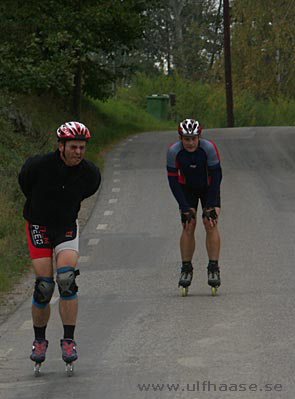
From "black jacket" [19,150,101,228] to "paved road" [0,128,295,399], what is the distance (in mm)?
1120

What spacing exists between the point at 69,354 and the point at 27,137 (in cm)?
Answer: 1715

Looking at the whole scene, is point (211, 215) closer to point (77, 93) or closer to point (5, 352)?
point (5, 352)

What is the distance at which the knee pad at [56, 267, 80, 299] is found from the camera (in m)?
8.04

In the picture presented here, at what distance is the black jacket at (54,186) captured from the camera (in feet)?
26.9

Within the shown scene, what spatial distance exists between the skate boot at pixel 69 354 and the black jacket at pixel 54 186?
0.87 metres

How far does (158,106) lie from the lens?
49.8 metres

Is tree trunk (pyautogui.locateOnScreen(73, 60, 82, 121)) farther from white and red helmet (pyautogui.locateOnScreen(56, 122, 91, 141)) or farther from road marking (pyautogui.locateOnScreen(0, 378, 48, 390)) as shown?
road marking (pyautogui.locateOnScreen(0, 378, 48, 390))

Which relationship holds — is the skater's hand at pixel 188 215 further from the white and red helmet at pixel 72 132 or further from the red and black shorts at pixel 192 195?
the white and red helmet at pixel 72 132

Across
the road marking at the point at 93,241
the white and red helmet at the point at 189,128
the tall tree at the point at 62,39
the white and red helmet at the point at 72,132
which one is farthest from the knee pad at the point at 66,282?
the tall tree at the point at 62,39

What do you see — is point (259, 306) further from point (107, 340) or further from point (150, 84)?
point (150, 84)

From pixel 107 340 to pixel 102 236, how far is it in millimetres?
7004

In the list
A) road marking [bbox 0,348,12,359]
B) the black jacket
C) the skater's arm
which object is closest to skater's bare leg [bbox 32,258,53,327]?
the black jacket

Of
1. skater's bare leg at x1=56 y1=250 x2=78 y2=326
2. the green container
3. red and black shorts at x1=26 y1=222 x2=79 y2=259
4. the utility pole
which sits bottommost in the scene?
the green container

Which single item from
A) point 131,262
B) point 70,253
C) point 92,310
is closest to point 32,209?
point 70,253
